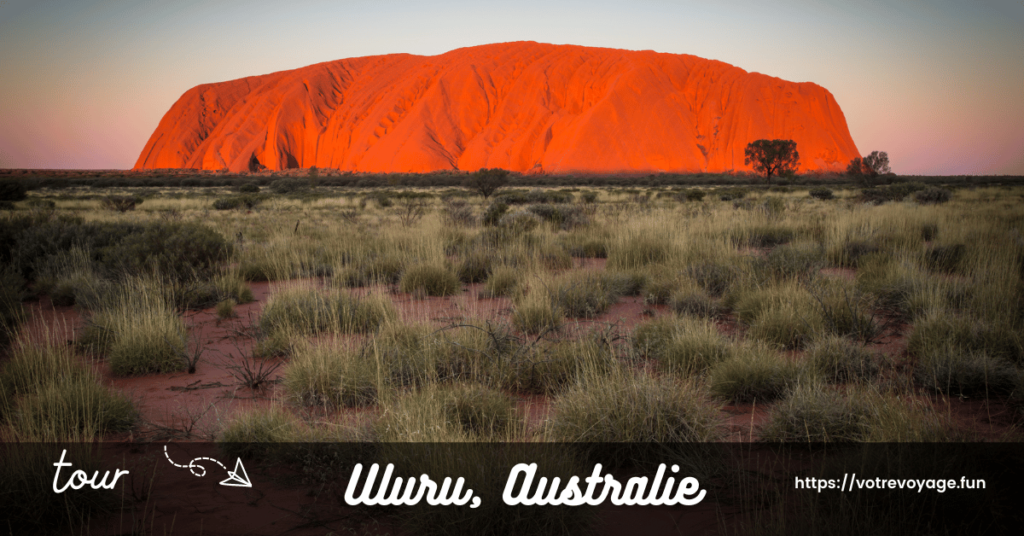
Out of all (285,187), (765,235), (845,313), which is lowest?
(845,313)

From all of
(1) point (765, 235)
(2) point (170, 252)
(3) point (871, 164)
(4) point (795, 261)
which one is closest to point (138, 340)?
(2) point (170, 252)

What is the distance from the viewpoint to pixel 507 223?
11.7 metres

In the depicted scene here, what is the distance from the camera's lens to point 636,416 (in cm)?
282

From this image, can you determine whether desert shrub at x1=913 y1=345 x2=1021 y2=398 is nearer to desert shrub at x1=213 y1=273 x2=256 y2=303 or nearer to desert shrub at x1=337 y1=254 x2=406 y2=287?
desert shrub at x1=337 y1=254 x2=406 y2=287

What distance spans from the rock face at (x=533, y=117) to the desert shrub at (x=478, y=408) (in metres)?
70.8

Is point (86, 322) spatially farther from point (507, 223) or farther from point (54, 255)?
point (507, 223)

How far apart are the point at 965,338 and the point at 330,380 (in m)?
5.12

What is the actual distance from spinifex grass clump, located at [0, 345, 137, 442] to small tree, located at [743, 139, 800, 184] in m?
53.3

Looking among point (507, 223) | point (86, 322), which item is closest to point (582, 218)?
point (507, 223)

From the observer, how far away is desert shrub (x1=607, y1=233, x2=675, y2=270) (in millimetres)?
8109

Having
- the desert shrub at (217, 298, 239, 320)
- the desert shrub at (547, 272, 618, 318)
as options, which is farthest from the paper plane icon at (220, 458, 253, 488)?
the desert shrub at (217, 298, 239, 320)

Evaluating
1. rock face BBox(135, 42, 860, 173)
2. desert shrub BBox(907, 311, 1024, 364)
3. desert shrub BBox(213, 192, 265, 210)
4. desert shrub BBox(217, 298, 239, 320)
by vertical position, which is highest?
rock face BBox(135, 42, 860, 173)

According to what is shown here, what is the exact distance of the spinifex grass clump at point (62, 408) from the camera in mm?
2699

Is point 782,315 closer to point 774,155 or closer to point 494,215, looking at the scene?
point 494,215
